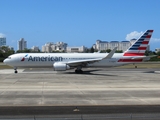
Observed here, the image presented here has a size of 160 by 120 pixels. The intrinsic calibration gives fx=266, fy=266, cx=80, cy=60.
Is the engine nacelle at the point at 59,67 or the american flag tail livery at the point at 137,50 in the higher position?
the american flag tail livery at the point at 137,50

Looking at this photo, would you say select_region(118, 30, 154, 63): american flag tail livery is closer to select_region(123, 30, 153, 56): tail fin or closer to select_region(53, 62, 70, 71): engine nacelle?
select_region(123, 30, 153, 56): tail fin

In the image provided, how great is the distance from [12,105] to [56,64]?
81.0 ft

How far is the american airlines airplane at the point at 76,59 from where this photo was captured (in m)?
39.6

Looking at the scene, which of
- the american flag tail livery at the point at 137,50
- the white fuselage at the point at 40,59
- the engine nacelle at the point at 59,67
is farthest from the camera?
the american flag tail livery at the point at 137,50

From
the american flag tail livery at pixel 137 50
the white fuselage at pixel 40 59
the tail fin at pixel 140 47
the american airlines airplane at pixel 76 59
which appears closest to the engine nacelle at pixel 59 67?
the american airlines airplane at pixel 76 59

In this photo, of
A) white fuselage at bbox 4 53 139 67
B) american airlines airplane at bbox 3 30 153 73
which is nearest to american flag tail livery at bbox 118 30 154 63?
american airlines airplane at bbox 3 30 153 73

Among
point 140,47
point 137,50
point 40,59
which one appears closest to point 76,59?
point 40,59

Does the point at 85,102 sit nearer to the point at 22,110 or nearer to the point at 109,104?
the point at 109,104

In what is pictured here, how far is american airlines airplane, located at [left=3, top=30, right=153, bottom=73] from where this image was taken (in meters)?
39.6

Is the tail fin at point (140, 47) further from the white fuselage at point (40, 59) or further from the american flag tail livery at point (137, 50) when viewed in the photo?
the white fuselage at point (40, 59)

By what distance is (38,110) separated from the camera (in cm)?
1242

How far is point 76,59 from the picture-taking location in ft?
137

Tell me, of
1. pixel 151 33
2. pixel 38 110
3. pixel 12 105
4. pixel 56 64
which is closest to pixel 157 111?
pixel 38 110

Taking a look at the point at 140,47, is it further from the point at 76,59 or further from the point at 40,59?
the point at 40,59
